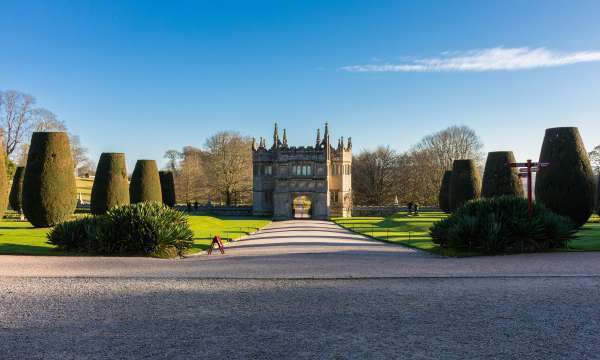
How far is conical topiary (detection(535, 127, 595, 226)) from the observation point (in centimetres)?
2612

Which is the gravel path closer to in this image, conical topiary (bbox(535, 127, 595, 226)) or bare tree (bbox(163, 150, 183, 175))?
conical topiary (bbox(535, 127, 595, 226))

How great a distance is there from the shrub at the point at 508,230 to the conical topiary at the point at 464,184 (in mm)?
21809

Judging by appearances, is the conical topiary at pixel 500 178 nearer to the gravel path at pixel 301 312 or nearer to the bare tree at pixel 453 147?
the gravel path at pixel 301 312

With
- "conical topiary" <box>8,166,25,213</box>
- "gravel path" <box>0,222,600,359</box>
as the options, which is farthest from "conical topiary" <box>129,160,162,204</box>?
"gravel path" <box>0,222,600,359</box>

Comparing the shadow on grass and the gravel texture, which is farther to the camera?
the shadow on grass

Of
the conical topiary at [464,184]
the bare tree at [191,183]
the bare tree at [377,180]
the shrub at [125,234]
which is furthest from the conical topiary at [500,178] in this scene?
the bare tree at [191,183]

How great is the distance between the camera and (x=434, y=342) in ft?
22.8

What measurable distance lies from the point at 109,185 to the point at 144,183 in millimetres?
4878

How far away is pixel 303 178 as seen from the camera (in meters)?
56.9

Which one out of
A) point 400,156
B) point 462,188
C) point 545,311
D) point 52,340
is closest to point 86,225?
point 52,340

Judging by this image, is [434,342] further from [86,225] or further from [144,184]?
[144,184]

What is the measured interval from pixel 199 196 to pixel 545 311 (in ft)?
221

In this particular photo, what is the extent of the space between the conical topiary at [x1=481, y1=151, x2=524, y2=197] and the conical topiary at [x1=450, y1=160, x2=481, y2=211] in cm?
940

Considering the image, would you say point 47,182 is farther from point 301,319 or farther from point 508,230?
point 508,230
